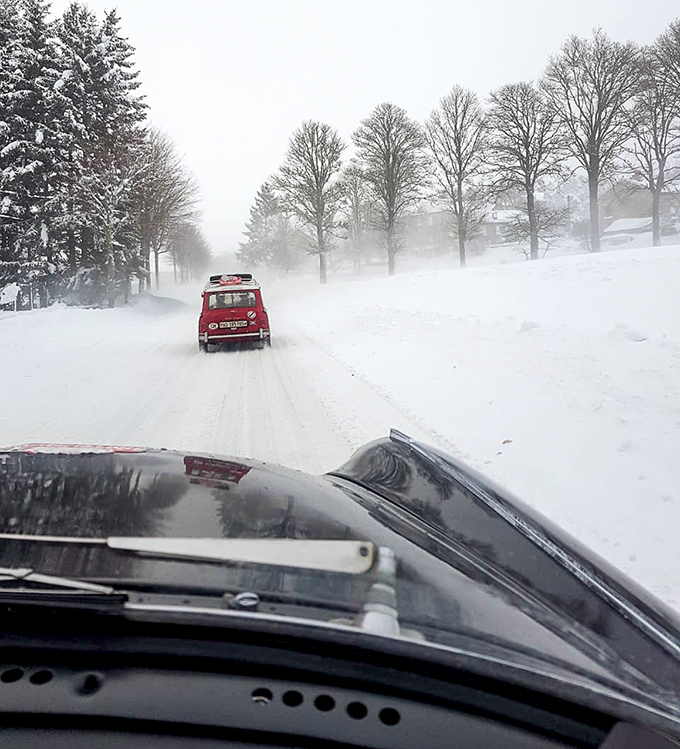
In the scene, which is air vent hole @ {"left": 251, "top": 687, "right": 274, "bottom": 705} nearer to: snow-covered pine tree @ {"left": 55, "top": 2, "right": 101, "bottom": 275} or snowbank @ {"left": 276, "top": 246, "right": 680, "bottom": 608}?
snowbank @ {"left": 276, "top": 246, "right": 680, "bottom": 608}

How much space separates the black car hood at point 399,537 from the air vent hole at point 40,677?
1.11ft

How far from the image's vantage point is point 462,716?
1236mm

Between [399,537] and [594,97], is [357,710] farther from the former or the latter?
[594,97]

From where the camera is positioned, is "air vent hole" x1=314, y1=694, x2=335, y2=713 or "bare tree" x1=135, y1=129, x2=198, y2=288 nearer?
"air vent hole" x1=314, y1=694, x2=335, y2=713

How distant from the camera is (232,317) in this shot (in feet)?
48.4

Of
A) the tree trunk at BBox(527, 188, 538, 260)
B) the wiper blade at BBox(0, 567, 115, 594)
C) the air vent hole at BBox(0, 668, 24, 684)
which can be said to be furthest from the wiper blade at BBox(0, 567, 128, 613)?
the tree trunk at BBox(527, 188, 538, 260)

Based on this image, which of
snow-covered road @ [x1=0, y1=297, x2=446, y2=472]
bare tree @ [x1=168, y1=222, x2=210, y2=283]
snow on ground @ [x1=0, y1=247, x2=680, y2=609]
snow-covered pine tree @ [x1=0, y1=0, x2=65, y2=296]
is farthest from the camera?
bare tree @ [x1=168, y1=222, x2=210, y2=283]

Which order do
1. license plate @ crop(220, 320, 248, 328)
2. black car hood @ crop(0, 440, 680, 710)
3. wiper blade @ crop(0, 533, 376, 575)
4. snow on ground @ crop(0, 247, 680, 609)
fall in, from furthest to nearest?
1. license plate @ crop(220, 320, 248, 328)
2. snow on ground @ crop(0, 247, 680, 609)
3. wiper blade @ crop(0, 533, 376, 575)
4. black car hood @ crop(0, 440, 680, 710)

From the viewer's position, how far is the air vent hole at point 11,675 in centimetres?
127

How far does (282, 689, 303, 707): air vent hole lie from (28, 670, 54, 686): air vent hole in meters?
0.51

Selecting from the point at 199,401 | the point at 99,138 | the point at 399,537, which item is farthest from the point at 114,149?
the point at 399,537

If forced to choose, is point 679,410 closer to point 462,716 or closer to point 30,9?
point 462,716

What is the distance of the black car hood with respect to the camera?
157 cm

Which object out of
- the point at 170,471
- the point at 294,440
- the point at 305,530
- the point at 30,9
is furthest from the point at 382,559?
the point at 30,9
